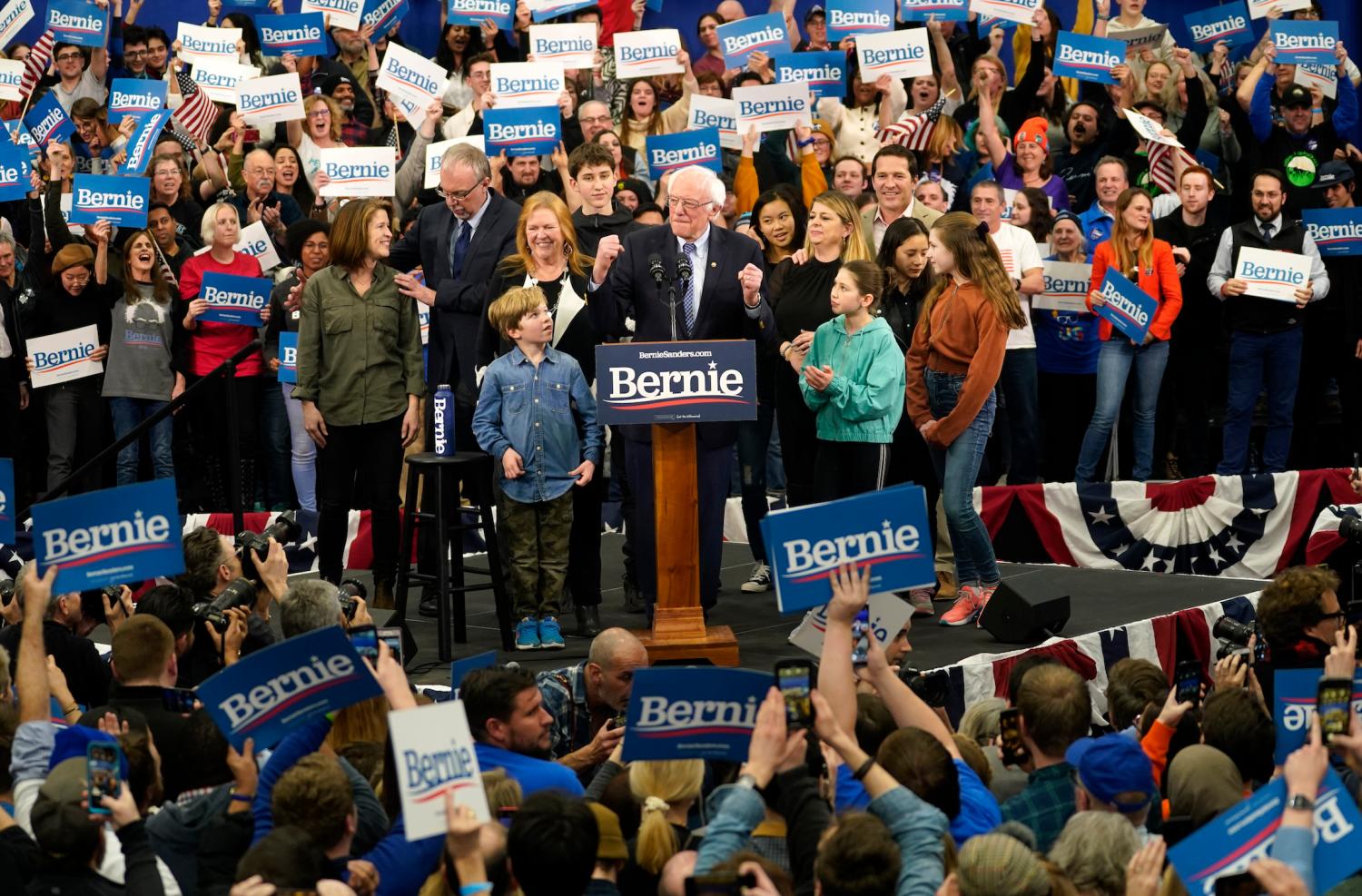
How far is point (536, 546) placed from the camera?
7875 millimetres

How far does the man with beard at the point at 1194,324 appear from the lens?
1150 cm

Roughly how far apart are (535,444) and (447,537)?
522mm

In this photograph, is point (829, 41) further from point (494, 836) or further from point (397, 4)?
point (494, 836)

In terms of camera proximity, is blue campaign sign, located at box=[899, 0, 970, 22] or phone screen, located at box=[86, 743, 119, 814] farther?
blue campaign sign, located at box=[899, 0, 970, 22]

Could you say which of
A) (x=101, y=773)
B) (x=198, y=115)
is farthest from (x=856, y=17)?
(x=101, y=773)

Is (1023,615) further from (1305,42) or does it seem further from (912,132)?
(1305,42)

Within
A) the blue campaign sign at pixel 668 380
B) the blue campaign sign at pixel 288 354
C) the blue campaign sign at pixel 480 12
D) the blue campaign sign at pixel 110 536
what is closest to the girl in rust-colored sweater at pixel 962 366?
the blue campaign sign at pixel 668 380

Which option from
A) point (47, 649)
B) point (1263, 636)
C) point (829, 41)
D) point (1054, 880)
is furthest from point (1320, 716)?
point (829, 41)

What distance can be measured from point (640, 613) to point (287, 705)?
4159 mm

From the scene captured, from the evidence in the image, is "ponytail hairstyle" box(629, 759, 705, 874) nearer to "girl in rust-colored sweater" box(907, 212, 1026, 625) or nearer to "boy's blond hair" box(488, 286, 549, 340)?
"boy's blond hair" box(488, 286, 549, 340)

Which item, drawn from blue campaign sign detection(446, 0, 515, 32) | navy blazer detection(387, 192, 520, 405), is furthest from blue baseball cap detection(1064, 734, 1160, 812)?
blue campaign sign detection(446, 0, 515, 32)

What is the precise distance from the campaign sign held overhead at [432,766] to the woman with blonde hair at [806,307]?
476cm

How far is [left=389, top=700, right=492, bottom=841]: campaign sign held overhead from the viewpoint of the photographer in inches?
149

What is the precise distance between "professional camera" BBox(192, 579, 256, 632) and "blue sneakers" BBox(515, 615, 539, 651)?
1.67m
